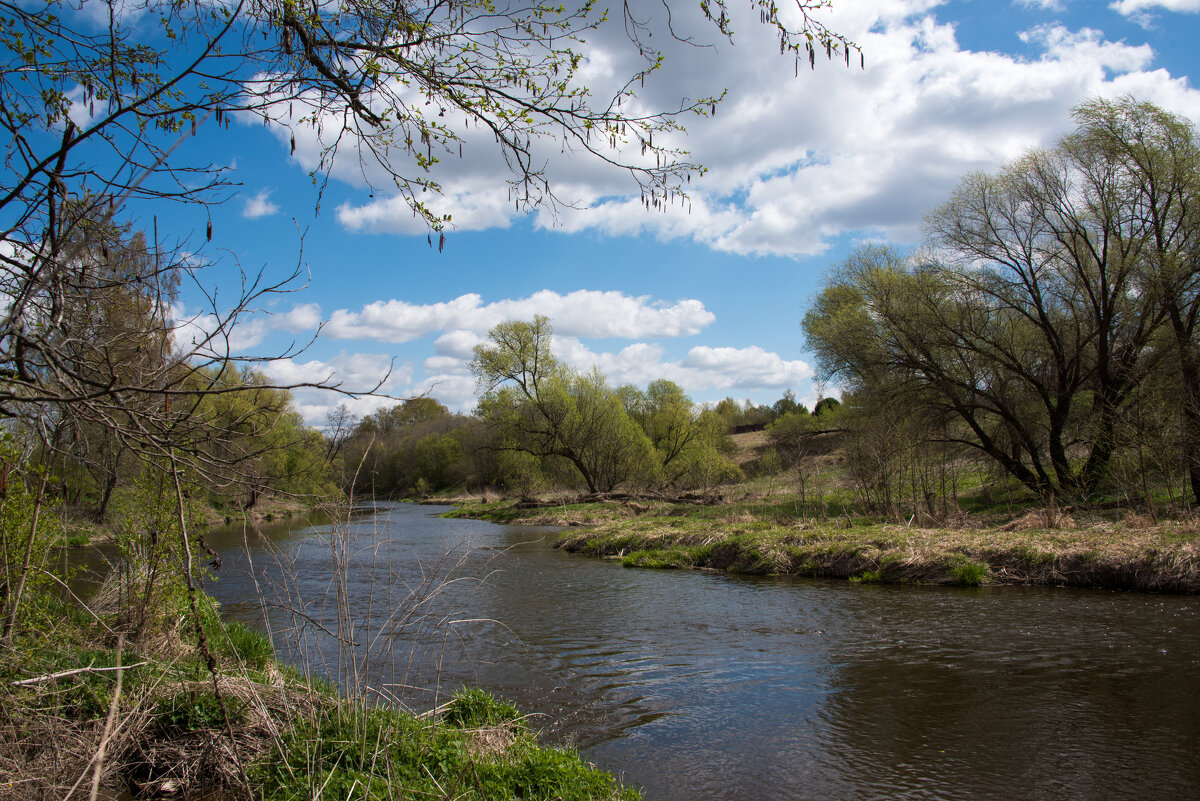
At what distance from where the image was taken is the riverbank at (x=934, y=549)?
13016mm

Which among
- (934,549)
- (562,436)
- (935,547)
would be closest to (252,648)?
(934,549)

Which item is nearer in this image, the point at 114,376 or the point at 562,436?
the point at 114,376

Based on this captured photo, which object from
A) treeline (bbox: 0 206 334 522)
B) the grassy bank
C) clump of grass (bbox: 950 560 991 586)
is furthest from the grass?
treeline (bbox: 0 206 334 522)

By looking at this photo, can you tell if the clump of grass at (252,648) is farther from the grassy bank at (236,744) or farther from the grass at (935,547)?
the grass at (935,547)

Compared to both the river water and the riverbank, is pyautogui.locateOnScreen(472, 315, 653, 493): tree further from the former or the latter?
the river water

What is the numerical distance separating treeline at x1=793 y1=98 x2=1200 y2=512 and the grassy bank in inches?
640

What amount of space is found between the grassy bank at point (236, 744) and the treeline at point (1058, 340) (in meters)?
16.2

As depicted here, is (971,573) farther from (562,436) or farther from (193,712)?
(562,436)

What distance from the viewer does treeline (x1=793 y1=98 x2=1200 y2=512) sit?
17.6m

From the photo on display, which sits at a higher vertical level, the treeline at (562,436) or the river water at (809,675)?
the treeline at (562,436)

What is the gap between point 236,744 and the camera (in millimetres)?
4676

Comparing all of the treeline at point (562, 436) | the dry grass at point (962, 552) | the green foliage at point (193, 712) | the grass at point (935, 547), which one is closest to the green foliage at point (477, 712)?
the green foliage at point (193, 712)

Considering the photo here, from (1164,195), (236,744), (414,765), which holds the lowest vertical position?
(414,765)

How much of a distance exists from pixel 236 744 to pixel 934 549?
14.2 metres
